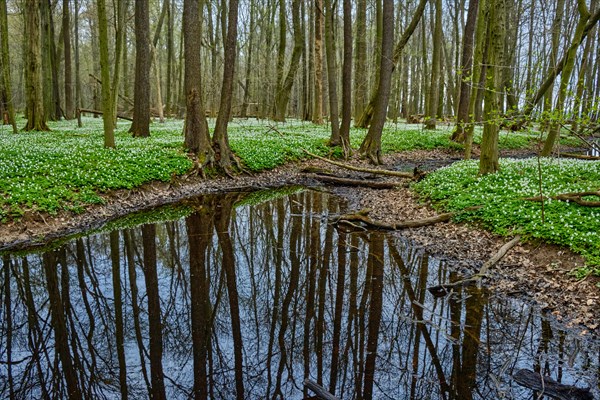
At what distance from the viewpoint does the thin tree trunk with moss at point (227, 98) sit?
14.3 metres

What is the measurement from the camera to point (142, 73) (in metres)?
18.6

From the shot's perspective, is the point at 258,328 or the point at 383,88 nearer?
the point at 258,328

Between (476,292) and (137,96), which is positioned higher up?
(137,96)

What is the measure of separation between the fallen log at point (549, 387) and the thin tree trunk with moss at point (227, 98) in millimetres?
11932

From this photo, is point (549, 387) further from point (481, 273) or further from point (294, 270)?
point (294, 270)

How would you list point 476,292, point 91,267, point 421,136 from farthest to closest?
point 421,136
point 91,267
point 476,292

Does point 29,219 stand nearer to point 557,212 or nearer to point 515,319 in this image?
point 515,319

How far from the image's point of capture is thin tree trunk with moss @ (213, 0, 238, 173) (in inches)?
563

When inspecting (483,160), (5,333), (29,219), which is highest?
(483,160)

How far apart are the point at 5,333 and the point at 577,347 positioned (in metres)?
6.97

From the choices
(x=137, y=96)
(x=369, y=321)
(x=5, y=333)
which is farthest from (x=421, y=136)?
(x=5, y=333)

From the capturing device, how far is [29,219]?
912 centimetres

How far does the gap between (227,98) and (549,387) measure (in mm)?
13050

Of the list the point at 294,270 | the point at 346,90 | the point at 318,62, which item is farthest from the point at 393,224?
the point at 318,62
